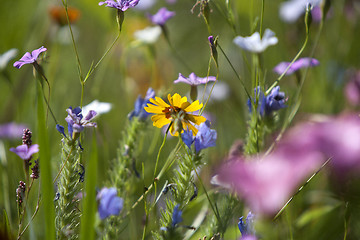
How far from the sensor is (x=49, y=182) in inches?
13.2

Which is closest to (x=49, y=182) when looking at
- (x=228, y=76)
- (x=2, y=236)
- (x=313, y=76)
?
(x=2, y=236)

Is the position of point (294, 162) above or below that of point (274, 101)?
above

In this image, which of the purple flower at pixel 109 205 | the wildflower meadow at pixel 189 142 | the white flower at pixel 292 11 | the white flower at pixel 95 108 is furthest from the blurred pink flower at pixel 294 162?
the white flower at pixel 292 11

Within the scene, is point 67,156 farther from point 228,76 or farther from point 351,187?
point 228,76

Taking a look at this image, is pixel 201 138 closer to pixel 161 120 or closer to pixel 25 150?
pixel 161 120

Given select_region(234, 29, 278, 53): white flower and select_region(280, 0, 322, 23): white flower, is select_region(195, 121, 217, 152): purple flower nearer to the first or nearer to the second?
select_region(234, 29, 278, 53): white flower

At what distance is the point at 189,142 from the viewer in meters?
0.43

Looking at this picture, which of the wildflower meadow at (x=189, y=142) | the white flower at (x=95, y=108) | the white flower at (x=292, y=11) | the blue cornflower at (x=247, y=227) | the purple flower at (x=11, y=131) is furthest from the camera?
the white flower at (x=292, y=11)

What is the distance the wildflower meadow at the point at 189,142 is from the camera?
316mm

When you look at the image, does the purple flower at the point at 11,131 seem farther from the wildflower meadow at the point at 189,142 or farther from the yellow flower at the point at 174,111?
the yellow flower at the point at 174,111

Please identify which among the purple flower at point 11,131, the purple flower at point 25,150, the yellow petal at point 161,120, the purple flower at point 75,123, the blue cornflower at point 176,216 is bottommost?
the purple flower at point 11,131

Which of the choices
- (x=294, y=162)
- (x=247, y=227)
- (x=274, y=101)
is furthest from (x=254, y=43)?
(x=294, y=162)

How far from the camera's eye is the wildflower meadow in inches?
12.4

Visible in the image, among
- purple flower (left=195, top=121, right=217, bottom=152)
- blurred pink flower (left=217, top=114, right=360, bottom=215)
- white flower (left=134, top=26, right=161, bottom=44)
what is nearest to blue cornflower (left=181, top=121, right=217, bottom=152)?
purple flower (left=195, top=121, right=217, bottom=152)
